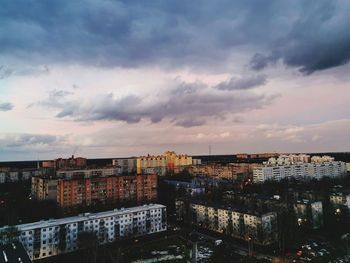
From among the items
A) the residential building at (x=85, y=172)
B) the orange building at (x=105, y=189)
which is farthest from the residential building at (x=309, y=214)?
the residential building at (x=85, y=172)

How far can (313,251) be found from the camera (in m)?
14.7

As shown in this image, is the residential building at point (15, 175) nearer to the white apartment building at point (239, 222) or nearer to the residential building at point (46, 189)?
the residential building at point (46, 189)

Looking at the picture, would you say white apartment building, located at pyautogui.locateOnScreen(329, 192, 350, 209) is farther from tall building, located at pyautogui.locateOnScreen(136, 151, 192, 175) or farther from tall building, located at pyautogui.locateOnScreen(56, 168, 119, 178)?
tall building, located at pyautogui.locateOnScreen(136, 151, 192, 175)

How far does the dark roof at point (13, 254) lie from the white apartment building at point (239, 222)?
444 inches

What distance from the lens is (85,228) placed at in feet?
53.7

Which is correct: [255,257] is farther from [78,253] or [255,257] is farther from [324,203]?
[324,203]

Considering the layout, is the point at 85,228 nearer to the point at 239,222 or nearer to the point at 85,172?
the point at 239,222

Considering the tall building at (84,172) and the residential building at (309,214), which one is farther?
the tall building at (84,172)

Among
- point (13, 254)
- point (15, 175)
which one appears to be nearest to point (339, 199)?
point (13, 254)

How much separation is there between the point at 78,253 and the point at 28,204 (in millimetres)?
11679

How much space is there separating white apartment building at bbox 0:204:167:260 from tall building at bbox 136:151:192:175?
33.1 metres

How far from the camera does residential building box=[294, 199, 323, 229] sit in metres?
19.1

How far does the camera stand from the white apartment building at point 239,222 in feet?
54.1

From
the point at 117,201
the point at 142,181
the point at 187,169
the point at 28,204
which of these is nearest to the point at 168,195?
the point at 142,181
